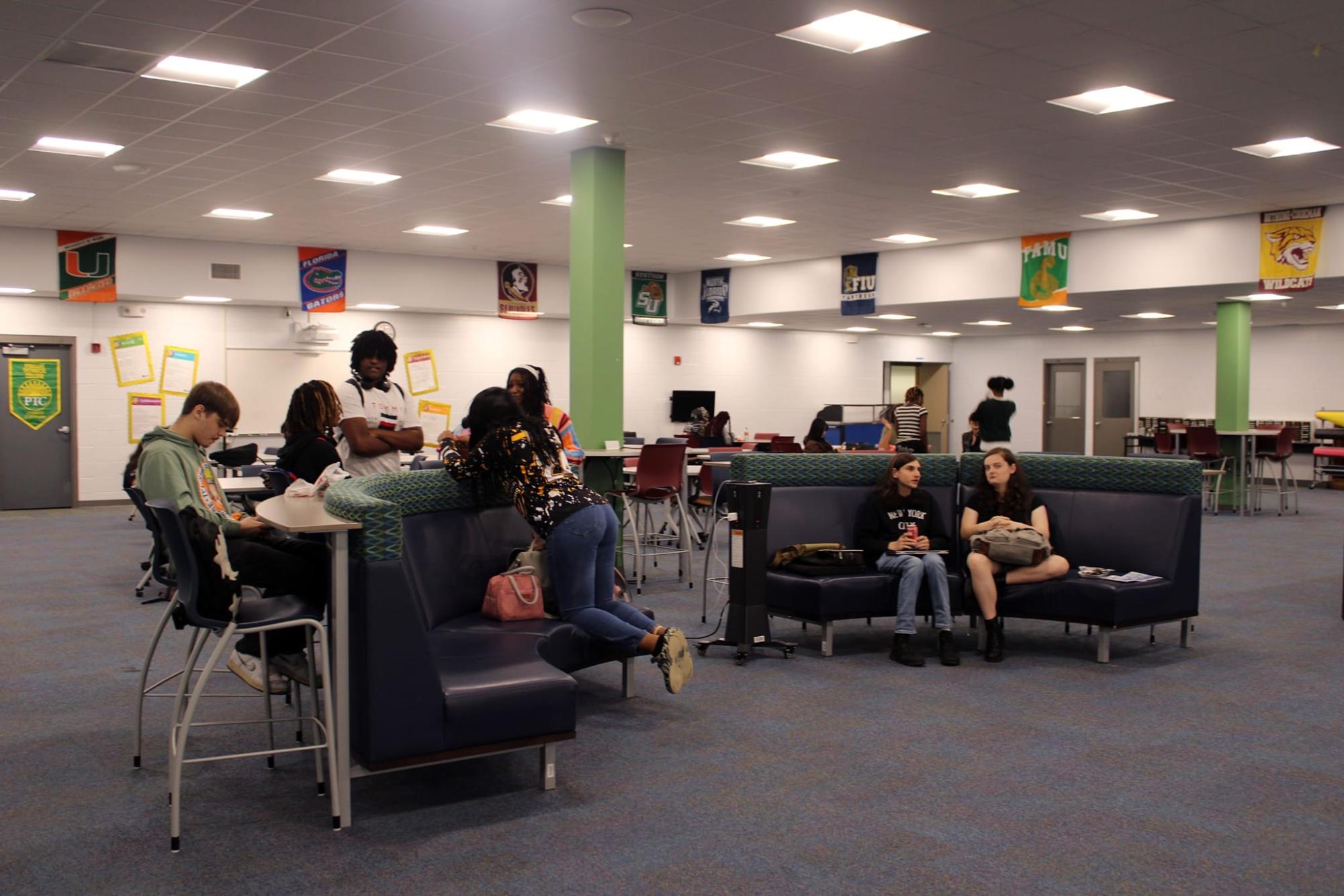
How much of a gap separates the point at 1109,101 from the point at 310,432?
18.0 ft

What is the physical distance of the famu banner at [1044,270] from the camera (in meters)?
12.9

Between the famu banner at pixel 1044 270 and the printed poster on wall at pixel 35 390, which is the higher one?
the famu banner at pixel 1044 270

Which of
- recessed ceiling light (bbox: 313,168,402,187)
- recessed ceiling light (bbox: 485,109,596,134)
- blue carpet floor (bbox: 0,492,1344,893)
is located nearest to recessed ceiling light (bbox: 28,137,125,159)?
recessed ceiling light (bbox: 313,168,402,187)

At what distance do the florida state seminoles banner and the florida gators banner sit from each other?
2145mm

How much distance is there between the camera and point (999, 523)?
5.84m

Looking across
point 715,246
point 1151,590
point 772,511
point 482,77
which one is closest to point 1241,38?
point 1151,590

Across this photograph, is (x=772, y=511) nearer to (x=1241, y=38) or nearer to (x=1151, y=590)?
(x=1151, y=590)

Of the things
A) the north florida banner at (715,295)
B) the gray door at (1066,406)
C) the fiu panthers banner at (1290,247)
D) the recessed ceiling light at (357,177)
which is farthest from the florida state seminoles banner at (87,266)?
the gray door at (1066,406)

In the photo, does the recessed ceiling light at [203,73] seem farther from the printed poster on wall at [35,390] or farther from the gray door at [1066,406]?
the gray door at [1066,406]

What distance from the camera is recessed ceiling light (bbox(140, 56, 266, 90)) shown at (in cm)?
646

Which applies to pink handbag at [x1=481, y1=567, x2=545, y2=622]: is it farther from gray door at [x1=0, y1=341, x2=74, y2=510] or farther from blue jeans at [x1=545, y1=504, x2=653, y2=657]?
gray door at [x1=0, y1=341, x2=74, y2=510]

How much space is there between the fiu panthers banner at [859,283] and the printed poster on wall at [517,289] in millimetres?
4393

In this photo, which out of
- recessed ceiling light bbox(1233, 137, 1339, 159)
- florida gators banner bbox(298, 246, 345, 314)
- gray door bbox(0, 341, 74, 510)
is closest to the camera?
recessed ceiling light bbox(1233, 137, 1339, 159)

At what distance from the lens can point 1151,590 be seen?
5723 millimetres
